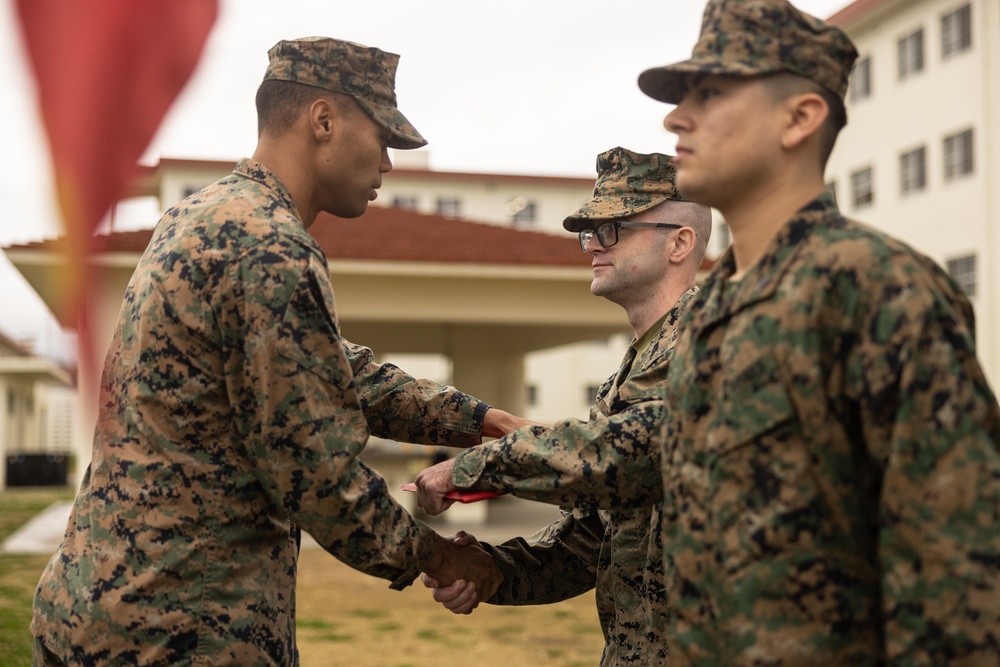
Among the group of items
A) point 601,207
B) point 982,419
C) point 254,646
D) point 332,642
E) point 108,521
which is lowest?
point 332,642

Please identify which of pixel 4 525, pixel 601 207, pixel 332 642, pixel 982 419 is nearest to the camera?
pixel 982 419

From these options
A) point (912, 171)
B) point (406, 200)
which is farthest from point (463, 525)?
point (406, 200)

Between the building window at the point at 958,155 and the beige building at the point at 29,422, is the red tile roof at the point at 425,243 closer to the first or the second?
the beige building at the point at 29,422

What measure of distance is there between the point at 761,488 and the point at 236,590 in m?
1.35

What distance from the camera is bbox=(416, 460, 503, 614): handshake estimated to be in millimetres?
3387

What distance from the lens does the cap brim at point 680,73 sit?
7.58 ft

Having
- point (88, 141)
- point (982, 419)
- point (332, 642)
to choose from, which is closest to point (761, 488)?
point (982, 419)

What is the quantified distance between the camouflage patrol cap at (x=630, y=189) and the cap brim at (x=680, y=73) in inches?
42.2

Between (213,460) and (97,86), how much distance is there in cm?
99

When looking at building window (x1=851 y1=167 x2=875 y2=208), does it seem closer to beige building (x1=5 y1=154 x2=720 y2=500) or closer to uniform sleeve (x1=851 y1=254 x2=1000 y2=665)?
beige building (x1=5 y1=154 x2=720 y2=500)

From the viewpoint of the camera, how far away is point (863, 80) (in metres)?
32.7

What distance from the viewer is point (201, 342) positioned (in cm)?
288

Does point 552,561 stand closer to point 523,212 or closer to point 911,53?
point 911,53

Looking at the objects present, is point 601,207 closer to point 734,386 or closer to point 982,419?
point 734,386
